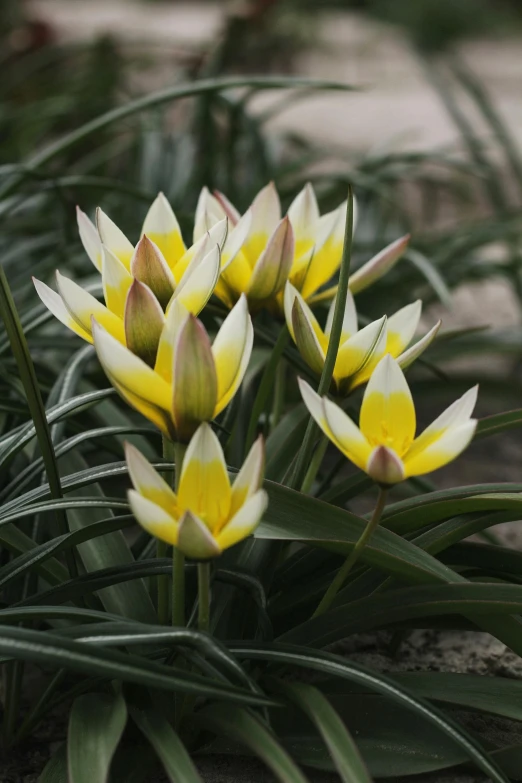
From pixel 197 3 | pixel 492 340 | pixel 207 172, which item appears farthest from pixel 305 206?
pixel 197 3

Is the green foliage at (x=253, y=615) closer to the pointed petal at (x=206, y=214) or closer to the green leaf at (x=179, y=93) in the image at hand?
the pointed petal at (x=206, y=214)

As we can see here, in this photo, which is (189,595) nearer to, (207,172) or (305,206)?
(305,206)

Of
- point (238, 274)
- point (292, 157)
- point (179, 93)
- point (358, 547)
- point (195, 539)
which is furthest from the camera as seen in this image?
point (292, 157)

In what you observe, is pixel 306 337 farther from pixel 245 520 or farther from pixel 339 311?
pixel 245 520

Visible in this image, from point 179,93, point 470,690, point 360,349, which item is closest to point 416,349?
point 360,349

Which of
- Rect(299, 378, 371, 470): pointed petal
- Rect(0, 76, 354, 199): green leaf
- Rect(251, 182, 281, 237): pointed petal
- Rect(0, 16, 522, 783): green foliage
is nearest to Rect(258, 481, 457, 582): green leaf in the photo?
Rect(0, 16, 522, 783): green foliage

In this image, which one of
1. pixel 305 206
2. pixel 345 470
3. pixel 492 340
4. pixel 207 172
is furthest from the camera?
pixel 207 172

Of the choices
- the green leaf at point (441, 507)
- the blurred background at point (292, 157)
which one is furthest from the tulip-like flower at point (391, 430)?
the blurred background at point (292, 157)
